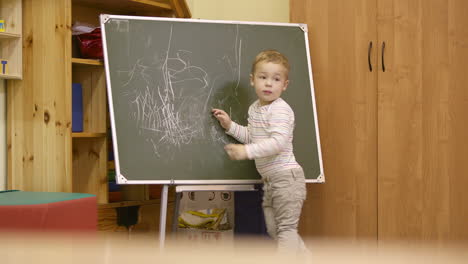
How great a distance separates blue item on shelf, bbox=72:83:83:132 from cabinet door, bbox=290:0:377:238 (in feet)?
3.87

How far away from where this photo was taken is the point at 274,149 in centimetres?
231

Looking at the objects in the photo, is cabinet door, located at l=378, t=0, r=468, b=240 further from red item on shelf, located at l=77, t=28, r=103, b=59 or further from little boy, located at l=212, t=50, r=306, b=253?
red item on shelf, located at l=77, t=28, r=103, b=59

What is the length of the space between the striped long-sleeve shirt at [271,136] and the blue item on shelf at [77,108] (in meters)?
0.79

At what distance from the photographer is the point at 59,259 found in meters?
0.29

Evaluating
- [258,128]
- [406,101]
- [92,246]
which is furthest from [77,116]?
[92,246]

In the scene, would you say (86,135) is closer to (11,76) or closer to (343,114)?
(11,76)

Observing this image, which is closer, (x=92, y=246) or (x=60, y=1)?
(x=92, y=246)

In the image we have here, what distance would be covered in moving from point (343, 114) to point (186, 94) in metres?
0.81

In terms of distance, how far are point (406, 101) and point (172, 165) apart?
1157 millimetres

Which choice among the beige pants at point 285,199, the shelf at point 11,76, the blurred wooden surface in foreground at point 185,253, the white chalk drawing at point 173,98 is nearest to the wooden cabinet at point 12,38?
the shelf at point 11,76

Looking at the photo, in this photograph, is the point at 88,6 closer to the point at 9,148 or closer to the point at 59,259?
the point at 9,148

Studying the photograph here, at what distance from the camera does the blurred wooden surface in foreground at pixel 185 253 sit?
0.96 feet

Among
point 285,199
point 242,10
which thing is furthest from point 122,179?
point 242,10

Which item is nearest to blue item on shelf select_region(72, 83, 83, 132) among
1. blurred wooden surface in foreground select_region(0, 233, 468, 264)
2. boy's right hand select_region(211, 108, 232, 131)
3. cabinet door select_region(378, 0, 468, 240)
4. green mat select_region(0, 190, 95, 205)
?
green mat select_region(0, 190, 95, 205)
